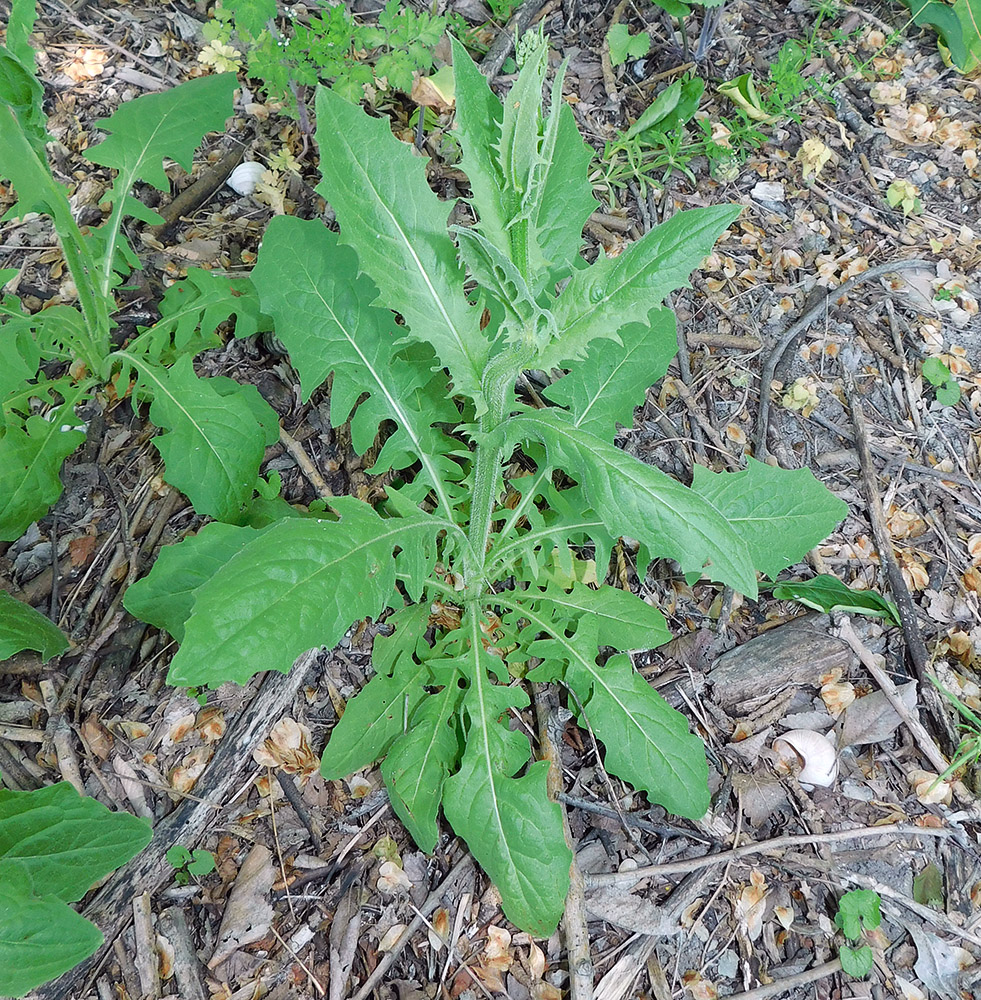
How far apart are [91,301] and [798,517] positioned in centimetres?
273

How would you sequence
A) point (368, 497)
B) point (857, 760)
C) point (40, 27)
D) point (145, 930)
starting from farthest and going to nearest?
point (40, 27)
point (368, 497)
point (857, 760)
point (145, 930)

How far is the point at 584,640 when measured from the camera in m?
2.69

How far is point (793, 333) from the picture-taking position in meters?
3.59

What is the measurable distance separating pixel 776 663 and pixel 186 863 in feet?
6.97

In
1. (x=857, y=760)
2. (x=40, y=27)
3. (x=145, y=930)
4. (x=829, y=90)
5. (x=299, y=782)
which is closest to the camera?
(x=145, y=930)

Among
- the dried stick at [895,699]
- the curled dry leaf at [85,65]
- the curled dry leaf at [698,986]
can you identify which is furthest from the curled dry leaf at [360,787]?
the curled dry leaf at [85,65]

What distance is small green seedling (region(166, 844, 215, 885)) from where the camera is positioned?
247 cm

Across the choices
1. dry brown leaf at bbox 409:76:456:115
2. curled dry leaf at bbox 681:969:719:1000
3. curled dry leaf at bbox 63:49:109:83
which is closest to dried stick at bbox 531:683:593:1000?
curled dry leaf at bbox 681:969:719:1000

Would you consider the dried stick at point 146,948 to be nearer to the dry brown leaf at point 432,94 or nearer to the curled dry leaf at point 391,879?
the curled dry leaf at point 391,879

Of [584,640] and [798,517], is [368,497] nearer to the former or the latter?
[584,640]

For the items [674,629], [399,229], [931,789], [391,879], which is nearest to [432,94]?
[399,229]

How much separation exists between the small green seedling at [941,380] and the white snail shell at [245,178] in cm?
316

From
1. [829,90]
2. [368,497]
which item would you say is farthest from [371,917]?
[829,90]

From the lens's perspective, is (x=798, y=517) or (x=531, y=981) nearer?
(x=531, y=981)
